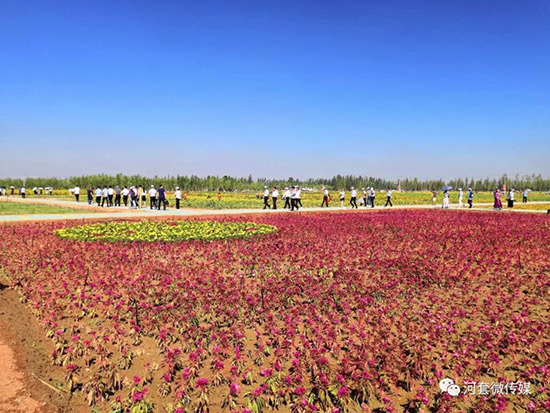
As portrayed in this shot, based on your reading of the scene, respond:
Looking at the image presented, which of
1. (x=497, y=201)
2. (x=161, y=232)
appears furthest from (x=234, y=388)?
(x=497, y=201)

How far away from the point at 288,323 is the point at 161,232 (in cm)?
922

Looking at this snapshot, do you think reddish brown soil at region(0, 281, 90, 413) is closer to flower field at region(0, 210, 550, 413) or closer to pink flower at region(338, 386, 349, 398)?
flower field at region(0, 210, 550, 413)

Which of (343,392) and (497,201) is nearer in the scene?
(343,392)

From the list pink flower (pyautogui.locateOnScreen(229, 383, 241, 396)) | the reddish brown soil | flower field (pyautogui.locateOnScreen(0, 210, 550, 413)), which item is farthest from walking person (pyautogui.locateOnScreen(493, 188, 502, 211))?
the reddish brown soil

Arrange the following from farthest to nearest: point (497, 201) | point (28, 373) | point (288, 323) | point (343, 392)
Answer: point (497, 201)
point (288, 323)
point (28, 373)
point (343, 392)

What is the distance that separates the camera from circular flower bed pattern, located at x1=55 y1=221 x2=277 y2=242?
12352 mm

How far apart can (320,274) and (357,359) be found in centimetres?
419

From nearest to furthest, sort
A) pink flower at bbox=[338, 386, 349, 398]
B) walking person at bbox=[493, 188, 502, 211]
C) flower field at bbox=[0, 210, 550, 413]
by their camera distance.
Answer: pink flower at bbox=[338, 386, 349, 398]
flower field at bbox=[0, 210, 550, 413]
walking person at bbox=[493, 188, 502, 211]

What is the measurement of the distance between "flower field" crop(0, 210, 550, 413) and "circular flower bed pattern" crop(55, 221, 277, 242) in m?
1.20

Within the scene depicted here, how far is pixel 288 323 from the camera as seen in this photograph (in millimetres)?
5277

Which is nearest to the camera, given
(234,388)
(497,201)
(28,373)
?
(234,388)

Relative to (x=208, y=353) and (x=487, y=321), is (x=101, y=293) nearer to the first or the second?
(x=208, y=353)

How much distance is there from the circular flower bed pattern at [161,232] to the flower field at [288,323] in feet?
3.94

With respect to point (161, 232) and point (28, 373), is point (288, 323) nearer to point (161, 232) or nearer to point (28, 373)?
point (28, 373)
